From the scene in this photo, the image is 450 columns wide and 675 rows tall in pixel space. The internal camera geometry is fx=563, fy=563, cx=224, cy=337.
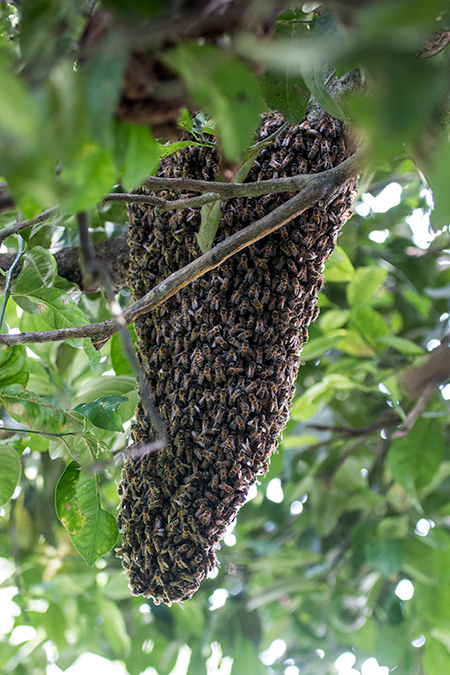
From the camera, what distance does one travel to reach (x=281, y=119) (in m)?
0.87

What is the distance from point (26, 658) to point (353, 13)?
2575 mm

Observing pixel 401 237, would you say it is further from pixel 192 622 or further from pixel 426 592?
pixel 192 622

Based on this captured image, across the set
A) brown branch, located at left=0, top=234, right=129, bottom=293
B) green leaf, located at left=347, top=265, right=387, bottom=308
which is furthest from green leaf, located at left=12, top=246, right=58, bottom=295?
green leaf, located at left=347, top=265, right=387, bottom=308

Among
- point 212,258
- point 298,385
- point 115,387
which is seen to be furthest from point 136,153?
point 298,385

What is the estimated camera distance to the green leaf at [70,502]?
760 millimetres

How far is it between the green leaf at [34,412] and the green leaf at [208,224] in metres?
0.30

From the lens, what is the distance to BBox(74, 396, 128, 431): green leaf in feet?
2.56

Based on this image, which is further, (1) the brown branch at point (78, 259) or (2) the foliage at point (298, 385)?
(1) the brown branch at point (78, 259)

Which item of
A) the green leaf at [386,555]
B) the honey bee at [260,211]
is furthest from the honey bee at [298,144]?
the green leaf at [386,555]

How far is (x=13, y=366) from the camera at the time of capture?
2.64ft

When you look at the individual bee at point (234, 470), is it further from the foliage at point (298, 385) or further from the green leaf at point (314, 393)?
the green leaf at point (314, 393)

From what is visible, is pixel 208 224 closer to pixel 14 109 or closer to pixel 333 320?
pixel 14 109

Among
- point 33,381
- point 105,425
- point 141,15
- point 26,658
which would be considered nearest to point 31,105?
point 141,15

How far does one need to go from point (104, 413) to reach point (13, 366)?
0.15 m
